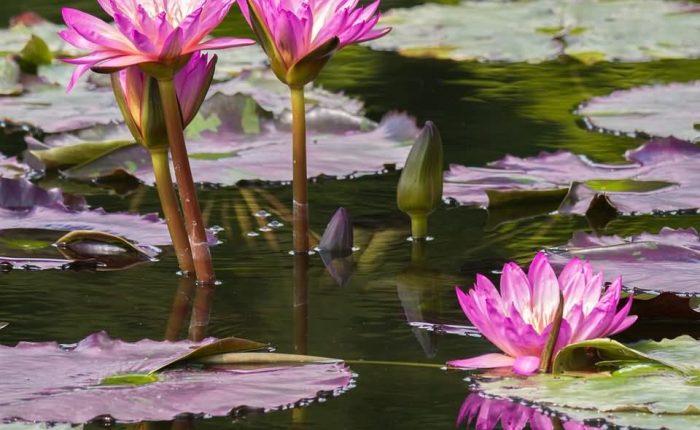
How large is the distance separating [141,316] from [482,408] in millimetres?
630

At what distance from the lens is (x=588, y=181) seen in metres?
2.72

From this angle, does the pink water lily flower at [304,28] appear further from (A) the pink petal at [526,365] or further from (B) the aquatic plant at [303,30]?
(A) the pink petal at [526,365]

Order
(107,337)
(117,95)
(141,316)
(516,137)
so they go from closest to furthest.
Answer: (107,337), (141,316), (117,95), (516,137)

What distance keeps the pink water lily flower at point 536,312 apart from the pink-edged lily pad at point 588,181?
840 mm

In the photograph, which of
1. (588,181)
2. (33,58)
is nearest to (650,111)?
(588,181)

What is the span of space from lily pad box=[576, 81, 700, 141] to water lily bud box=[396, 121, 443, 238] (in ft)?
3.03

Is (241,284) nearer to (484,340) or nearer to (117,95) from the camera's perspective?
(117,95)

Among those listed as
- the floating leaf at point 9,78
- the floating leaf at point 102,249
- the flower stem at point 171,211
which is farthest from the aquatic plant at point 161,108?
the floating leaf at point 9,78

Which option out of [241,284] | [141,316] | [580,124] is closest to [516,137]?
[580,124]

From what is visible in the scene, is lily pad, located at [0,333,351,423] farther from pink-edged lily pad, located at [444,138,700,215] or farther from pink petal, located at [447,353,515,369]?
pink-edged lily pad, located at [444,138,700,215]

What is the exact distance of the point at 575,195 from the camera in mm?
2584

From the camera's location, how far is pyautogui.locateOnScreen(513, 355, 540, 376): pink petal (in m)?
1.63

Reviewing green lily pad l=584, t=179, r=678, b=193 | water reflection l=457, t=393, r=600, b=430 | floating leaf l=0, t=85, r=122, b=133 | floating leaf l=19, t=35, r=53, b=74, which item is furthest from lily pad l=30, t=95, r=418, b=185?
water reflection l=457, t=393, r=600, b=430

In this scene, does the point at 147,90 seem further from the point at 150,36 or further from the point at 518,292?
the point at 518,292
